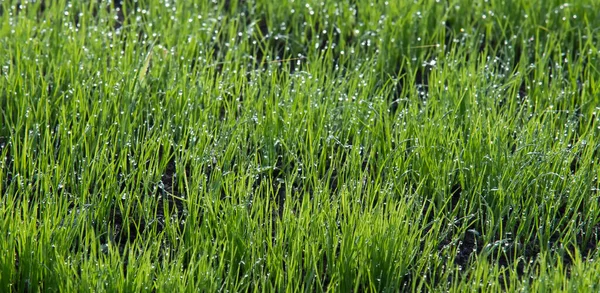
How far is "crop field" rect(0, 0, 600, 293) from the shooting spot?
2.09 m

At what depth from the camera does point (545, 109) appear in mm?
2750

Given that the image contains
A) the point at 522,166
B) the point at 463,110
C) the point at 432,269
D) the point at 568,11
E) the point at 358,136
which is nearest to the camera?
the point at 432,269

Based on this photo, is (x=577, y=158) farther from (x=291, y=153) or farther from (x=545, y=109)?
(x=291, y=153)

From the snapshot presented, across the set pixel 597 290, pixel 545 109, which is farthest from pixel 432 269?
pixel 545 109

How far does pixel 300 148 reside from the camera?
255cm

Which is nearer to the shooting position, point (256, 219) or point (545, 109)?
point (256, 219)

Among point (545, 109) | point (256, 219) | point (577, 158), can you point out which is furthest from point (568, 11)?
point (256, 219)

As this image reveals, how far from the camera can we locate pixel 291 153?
8.11ft

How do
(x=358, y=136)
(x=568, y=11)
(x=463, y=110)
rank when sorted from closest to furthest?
(x=358, y=136)
(x=463, y=110)
(x=568, y=11)

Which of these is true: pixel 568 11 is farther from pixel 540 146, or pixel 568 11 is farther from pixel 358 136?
pixel 358 136

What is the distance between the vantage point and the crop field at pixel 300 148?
209 centimetres

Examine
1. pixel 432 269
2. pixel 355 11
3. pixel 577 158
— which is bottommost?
pixel 432 269

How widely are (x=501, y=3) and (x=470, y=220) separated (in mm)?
1321

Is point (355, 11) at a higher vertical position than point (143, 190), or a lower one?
higher
